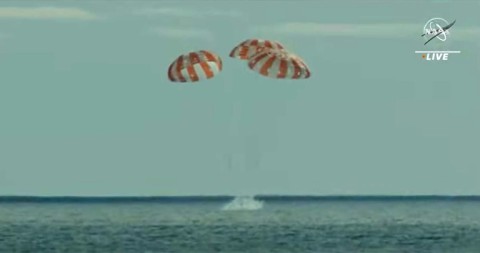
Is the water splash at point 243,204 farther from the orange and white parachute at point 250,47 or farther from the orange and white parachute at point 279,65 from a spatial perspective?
the orange and white parachute at point 250,47

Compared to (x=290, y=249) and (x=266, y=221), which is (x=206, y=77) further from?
(x=290, y=249)

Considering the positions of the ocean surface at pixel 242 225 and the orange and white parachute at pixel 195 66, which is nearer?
the ocean surface at pixel 242 225

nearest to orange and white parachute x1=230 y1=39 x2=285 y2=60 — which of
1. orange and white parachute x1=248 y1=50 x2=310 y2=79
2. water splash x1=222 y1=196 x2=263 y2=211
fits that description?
orange and white parachute x1=248 y1=50 x2=310 y2=79

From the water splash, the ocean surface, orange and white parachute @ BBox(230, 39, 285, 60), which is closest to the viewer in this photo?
the ocean surface

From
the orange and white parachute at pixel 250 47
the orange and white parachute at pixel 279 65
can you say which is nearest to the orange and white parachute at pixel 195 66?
the orange and white parachute at pixel 250 47

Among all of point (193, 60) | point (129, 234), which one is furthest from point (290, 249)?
point (193, 60)

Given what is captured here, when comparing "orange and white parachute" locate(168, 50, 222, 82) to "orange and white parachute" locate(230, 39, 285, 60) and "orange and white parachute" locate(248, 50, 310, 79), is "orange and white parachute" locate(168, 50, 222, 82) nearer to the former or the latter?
"orange and white parachute" locate(230, 39, 285, 60)
